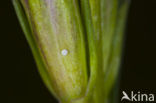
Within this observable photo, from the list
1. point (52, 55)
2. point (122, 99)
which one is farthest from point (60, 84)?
point (122, 99)

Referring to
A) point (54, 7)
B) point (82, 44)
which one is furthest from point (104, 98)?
point (54, 7)

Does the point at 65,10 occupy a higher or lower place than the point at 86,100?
higher

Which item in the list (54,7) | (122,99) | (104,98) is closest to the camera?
(54,7)

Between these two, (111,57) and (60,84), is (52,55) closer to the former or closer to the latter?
(60,84)

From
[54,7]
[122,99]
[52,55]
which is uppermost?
[54,7]

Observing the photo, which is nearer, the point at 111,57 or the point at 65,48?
the point at 65,48

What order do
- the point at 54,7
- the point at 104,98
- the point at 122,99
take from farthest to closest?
the point at 122,99
the point at 104,98
the point at 54,7
